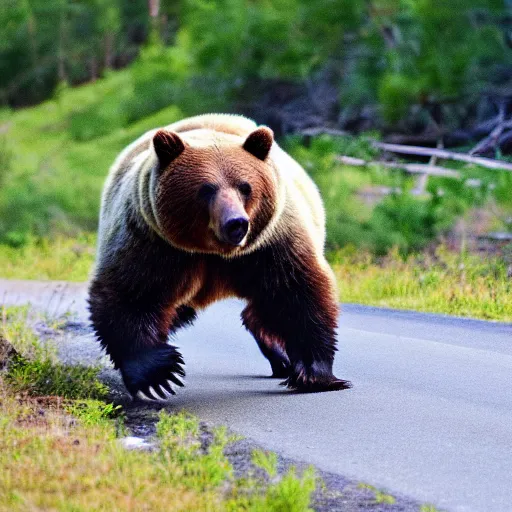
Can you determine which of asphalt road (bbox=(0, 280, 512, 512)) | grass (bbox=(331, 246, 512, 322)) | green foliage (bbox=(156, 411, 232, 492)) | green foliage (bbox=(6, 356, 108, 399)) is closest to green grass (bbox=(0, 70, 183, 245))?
grass (bbox=(331, 246, 512, 322))

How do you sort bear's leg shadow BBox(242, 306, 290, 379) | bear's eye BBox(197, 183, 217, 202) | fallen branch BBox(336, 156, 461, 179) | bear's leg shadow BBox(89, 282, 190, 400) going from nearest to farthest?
bear's eye BBox(197, 183, 217, 202)
bear's leg shadow BBox(89, 282, 190, 400)
bear's leg shadow BBox(242, 306, 290, 379)
fallen branch BBox(336, 156, 461, 179)

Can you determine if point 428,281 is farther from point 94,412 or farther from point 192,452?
point 192,452

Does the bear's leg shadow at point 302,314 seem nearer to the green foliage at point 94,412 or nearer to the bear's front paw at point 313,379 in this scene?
the bear's front paw at point 313,379

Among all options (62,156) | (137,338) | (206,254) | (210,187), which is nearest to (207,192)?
(210,187)

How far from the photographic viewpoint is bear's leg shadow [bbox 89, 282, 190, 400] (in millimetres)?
6066

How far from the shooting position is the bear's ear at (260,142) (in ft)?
18.3

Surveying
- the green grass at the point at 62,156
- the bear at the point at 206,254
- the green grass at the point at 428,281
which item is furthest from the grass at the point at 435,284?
the green grass at the point at 62,156

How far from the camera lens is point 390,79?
1605 cm

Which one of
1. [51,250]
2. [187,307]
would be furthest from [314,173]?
[187,307]

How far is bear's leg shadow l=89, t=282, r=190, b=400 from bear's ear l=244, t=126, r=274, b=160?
42.3 inches

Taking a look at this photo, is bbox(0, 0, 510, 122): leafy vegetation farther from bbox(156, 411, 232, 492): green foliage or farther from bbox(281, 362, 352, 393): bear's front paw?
bbox(156, 411, 232, 492): green foliage

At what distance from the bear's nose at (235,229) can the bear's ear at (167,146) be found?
0.57 meters

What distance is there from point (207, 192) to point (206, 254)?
60 centimetres

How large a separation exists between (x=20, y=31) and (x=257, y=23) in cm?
1006
